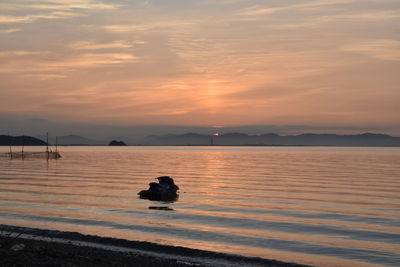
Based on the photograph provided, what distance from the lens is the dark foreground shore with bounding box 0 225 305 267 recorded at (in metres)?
15.7

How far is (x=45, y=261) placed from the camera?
49.9 feet

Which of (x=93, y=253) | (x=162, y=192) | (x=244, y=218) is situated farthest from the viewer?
(x=162, y=192)

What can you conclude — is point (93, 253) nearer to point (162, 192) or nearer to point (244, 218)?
point (244, 218)

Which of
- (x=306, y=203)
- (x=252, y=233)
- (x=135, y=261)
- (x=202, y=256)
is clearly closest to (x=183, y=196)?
(x=306, y=203)

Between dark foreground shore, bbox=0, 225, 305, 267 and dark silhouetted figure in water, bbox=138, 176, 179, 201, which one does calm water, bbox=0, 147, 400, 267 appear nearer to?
dark silhouetted figure in water, bbox=138, 176, 179, 201

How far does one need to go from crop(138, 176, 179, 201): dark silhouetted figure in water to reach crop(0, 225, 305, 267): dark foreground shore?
735 inches

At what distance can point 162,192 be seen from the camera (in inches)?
1741

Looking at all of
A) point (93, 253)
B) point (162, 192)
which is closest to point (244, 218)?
point (162, 192)

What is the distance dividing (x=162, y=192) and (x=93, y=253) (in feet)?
Answer: 85.2

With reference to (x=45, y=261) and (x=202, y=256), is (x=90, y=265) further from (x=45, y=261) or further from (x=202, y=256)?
(x=202, y=256)

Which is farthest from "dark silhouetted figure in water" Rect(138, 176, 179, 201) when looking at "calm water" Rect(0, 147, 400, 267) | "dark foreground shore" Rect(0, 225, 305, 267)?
"dark foreground shore" Rect(0, 225, 305, 267)

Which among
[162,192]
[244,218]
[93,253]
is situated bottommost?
[244,218]

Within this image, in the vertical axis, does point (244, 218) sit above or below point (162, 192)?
below

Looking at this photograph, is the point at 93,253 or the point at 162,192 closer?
the point at 93,253
